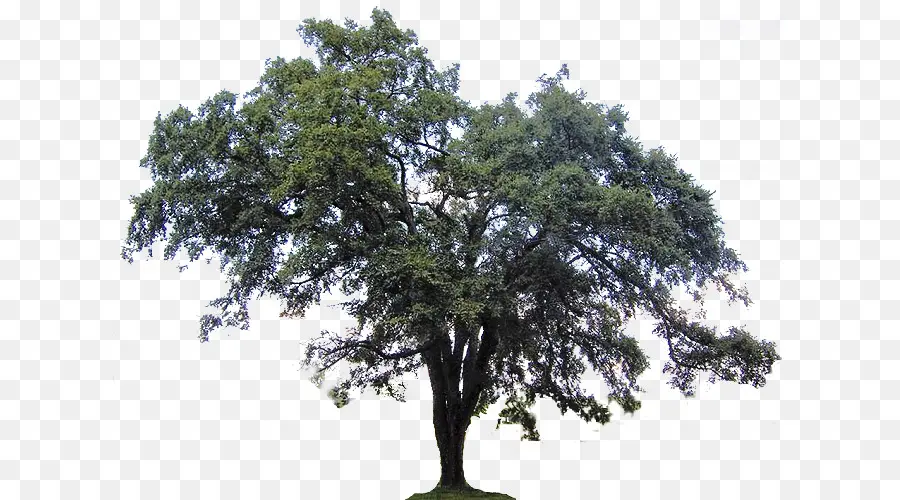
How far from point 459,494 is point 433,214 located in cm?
836

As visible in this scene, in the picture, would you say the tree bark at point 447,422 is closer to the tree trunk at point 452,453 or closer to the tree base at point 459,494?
the tree trunk at point 452,453

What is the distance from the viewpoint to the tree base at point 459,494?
24.4 m

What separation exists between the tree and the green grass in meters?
0.49

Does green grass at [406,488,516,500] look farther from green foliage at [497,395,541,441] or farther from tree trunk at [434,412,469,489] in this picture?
green foliage at [497,395,541,441]

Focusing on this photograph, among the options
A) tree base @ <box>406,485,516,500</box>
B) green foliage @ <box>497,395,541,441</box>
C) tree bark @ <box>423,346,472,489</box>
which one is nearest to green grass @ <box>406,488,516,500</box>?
tree base @ <box>406,485,516,500</box>

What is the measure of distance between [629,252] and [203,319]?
12.2m

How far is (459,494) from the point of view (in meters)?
24.7


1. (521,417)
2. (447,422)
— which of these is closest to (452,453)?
(447,422)

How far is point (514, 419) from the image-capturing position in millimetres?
30062

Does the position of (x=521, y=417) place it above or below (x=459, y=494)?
above

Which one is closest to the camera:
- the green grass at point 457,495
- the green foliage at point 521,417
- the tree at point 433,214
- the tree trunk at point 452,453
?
the tree at point 433,214

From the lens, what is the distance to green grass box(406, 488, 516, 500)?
24.4 metres

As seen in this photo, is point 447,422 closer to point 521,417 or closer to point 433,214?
point 521,417

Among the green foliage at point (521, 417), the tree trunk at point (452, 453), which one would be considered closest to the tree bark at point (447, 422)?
the tree trunk at point (452, 453)
